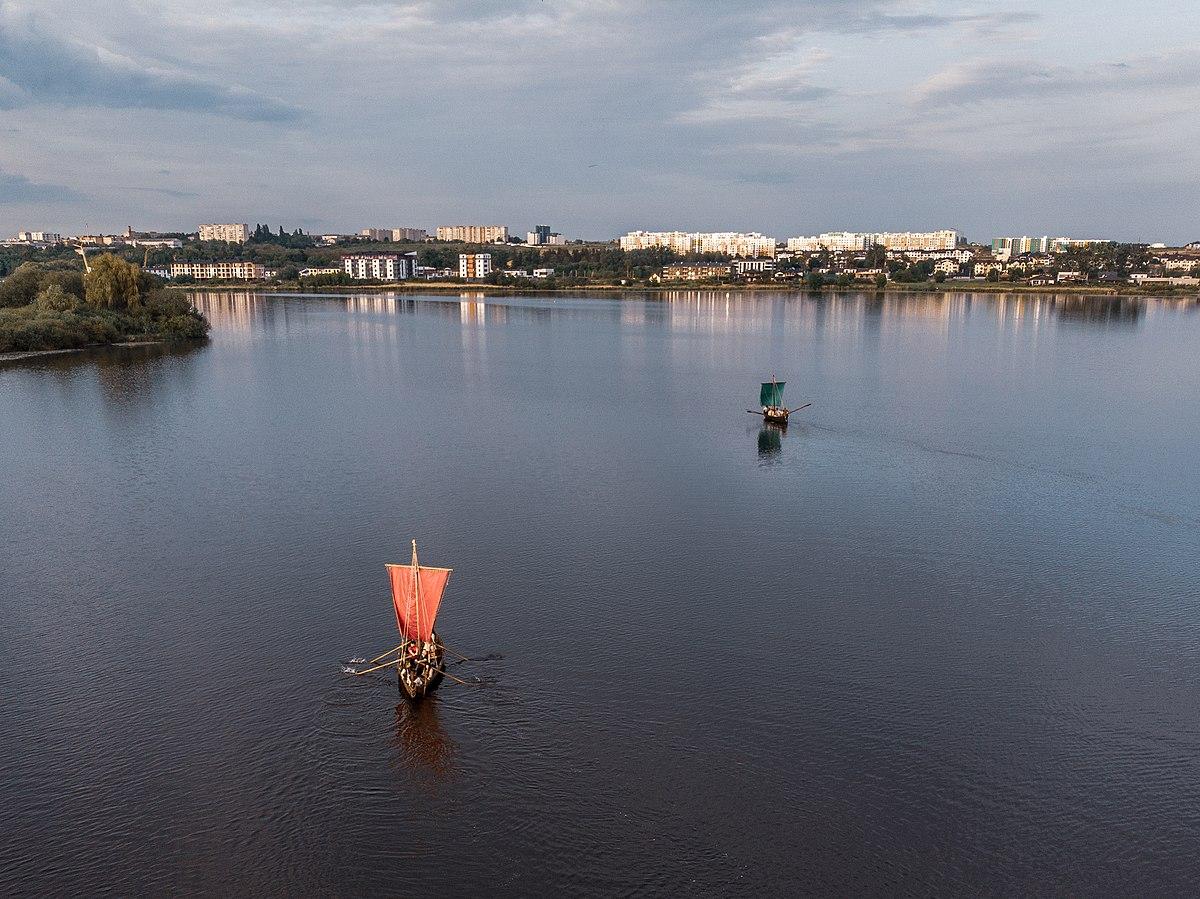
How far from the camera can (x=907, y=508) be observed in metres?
25.2

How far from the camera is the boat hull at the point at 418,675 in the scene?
15.1m

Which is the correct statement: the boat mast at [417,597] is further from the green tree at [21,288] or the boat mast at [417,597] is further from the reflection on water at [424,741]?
the green tree at [21,288]

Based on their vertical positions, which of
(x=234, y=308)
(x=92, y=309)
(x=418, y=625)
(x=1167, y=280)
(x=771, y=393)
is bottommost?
(x=418, y=625)

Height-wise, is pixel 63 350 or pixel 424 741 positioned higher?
pixel 63 350

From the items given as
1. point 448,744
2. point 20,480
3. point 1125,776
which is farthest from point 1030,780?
point 20,480

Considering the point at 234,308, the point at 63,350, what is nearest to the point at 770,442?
the point at 63,350

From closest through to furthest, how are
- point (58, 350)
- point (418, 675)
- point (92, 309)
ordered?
point (418, 675) → point (58, 350) → point (92, 309)

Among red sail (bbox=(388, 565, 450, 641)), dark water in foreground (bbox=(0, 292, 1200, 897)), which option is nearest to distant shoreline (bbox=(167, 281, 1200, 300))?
dark water in foreground (bbox=(0, 292, 1200, 897))

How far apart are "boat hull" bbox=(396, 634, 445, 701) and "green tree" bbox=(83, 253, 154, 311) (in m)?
61.9

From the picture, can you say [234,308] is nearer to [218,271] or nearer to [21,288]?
[21,288]

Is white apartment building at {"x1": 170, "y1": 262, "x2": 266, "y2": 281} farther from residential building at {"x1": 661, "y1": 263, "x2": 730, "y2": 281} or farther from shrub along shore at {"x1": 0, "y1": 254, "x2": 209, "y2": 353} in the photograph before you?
shrub along shore at {"x1": 0, "y1": 254, "x2": 209, "y2": 353}

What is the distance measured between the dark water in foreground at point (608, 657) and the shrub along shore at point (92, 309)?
1042 inches

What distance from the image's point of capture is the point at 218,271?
180m

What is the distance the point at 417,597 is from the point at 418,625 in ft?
1.61
